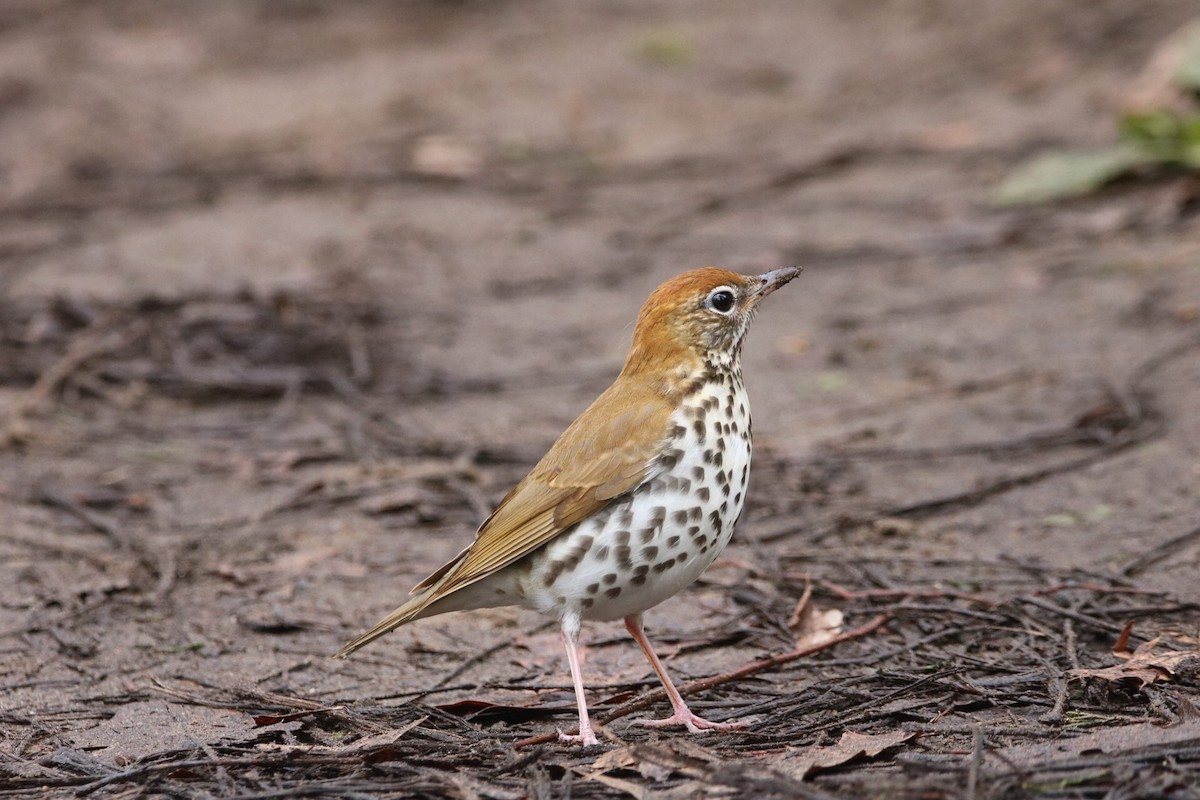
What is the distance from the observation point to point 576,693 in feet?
14.3

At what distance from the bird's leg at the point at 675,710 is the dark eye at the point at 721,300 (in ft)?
3.35

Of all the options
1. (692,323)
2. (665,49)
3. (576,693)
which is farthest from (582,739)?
(665,49)

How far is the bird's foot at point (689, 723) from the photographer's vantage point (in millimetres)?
4266

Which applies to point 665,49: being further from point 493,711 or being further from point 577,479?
point 493,711

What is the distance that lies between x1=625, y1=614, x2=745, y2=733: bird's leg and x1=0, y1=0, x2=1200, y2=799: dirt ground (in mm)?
69

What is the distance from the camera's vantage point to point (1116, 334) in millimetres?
7805

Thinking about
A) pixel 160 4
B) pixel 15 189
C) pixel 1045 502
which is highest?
pixel 160 4

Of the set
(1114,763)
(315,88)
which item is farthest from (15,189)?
(1114,763)

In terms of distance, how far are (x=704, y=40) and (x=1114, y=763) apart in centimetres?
1288

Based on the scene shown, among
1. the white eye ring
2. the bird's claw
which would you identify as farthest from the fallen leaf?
the white eye ring

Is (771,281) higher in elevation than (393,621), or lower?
higher

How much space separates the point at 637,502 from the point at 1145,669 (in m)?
1.50

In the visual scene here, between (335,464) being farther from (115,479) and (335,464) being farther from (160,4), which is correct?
(160,4)

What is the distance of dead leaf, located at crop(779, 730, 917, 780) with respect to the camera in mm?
3648
